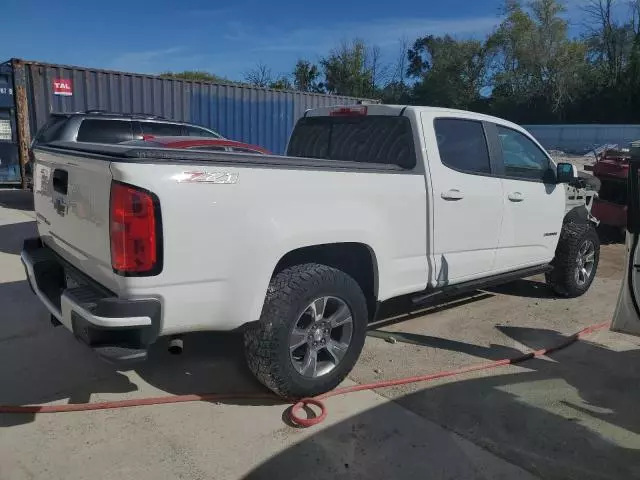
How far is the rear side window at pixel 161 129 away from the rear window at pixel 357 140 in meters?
4.96

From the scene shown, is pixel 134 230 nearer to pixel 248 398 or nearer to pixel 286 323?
pixel 286 323

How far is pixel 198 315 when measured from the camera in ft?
9.36

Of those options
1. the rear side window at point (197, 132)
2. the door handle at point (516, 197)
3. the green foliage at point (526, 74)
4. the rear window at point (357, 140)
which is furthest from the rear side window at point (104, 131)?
the green foliage at point (526, 74)

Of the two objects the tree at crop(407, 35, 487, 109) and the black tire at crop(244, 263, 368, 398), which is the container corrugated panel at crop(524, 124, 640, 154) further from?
the black tire at crop(244, 263, 368, 398)

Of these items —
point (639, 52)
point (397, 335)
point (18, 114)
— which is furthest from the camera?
point (639, 52)

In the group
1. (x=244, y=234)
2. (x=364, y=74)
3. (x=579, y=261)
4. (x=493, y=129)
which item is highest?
(x=364, y=74)

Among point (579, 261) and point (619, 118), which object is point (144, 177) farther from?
point (619, 118)

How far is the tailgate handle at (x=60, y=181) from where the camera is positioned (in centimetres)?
322

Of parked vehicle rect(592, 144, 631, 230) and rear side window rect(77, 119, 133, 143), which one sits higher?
rear side window rect(77, 119, 133, 143)

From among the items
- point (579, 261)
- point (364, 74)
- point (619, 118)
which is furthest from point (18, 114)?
point (619, 118)

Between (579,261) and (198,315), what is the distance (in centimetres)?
445

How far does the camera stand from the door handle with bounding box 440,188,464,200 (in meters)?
4.04

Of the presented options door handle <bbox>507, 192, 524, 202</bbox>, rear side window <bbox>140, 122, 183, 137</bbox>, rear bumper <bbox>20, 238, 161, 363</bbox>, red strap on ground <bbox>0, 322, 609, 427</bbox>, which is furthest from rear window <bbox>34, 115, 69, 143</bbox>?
door handle <bbox>507, 192, 524, 202</bbox>

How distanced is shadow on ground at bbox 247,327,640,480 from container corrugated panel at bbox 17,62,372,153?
420 inches
